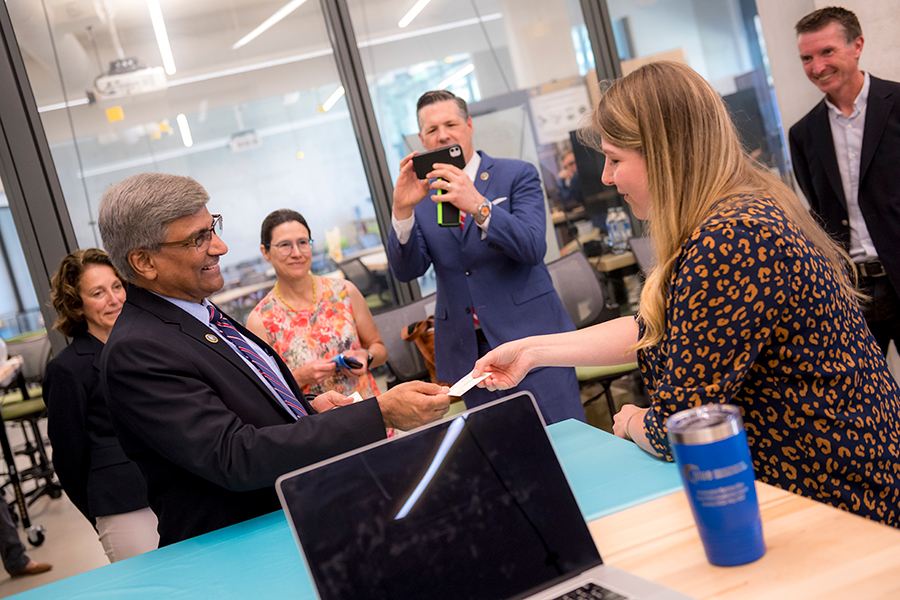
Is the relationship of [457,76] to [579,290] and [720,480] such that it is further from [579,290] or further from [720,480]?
[720,480]

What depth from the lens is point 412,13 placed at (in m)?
4.47

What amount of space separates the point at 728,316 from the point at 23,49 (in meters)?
4.16

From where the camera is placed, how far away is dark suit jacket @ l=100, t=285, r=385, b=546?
4.69 feet

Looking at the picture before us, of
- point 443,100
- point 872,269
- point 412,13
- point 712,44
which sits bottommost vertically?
point 872,269

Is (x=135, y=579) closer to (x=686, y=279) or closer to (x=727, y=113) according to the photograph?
(x=686, y=279)

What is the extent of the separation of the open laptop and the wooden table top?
0.18 feet

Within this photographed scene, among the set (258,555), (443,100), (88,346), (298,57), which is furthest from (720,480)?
(298,57)

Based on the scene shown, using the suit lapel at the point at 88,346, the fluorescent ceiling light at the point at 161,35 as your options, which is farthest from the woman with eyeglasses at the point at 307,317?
the fluorescent ceiling light at the point at 161,35

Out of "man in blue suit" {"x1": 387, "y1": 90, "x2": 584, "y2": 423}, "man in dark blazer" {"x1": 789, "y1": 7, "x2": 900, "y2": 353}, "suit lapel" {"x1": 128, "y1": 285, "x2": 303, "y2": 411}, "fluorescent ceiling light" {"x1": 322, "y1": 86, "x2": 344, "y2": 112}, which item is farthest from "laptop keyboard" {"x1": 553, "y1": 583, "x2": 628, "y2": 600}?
"fluorescent ceiling light" {"x1": 322, "y1": 86, "x2": 344, "y2": 112}

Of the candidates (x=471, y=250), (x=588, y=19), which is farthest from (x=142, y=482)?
(x=588, y=19)

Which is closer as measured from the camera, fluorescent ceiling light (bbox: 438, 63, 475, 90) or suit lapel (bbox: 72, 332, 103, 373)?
suit lapel (bbox: 72, 332, 103, 373)

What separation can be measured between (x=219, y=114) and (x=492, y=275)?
241cm

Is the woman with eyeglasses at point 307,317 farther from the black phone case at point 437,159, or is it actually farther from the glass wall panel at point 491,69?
the glass wall panel at point 491,69

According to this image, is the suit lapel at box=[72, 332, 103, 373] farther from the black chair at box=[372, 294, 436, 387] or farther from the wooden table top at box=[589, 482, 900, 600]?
the wooden table top at box=[589, 482, 900, 600]
